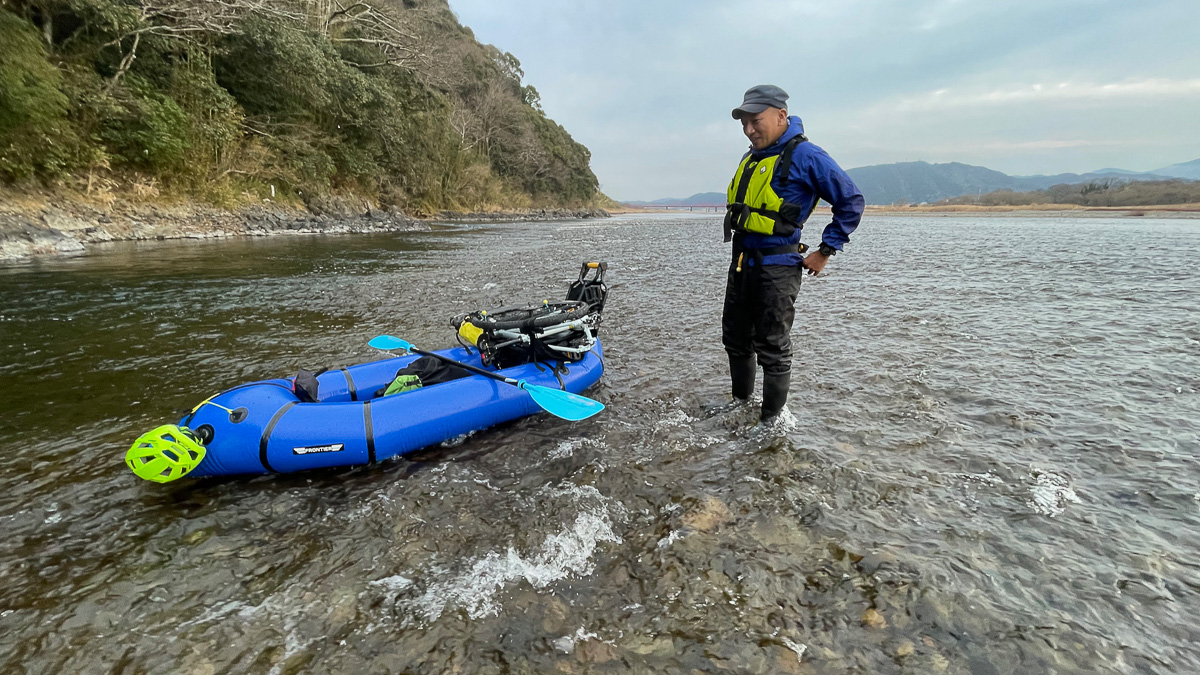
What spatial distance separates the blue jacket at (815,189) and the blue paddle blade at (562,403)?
6.30 ft

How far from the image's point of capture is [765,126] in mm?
3992

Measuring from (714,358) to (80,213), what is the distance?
2184cm

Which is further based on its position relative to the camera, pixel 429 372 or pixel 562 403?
pixel 429 372

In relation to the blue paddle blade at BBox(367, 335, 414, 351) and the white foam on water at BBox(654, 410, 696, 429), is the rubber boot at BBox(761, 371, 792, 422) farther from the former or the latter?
the blue paddle blade at BBox(367, 335, 414, 351)

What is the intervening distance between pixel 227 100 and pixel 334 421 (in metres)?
26.8

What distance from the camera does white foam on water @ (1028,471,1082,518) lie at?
3158 mm

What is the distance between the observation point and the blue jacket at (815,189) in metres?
3.86

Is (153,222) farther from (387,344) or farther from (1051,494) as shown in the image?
(1051,494)

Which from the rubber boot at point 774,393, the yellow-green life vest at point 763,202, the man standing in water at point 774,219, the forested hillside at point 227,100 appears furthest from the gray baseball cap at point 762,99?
the forested hillside at point 227,100

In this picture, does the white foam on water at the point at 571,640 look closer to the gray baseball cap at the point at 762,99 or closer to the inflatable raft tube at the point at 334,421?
the inflatable raft tube at the point at 334,421

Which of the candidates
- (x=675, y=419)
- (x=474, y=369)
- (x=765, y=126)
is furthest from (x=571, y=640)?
(x=765, y=126)

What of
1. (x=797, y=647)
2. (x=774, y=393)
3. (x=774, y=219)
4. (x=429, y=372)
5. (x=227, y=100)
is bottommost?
(x=797, y=647)

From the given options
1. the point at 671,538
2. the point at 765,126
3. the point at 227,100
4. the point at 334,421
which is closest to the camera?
the point at 671,538

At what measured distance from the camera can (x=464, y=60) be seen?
62.2m
